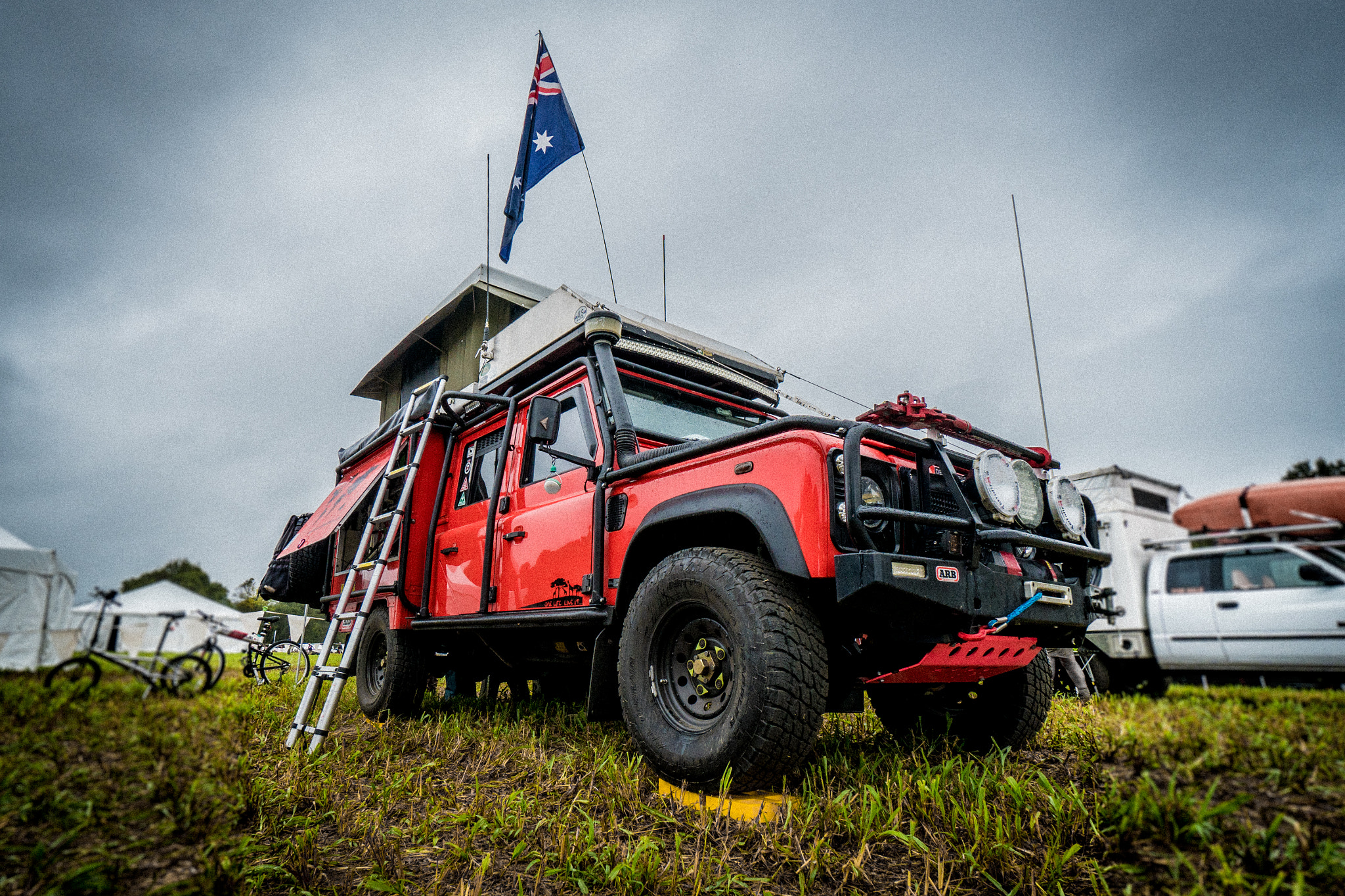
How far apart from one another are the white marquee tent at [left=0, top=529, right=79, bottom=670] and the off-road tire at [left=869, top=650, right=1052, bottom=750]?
3.11m

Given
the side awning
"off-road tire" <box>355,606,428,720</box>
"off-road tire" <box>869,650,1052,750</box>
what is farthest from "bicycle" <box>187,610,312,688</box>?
"off-road tire" <box>355,606,428,720</box>

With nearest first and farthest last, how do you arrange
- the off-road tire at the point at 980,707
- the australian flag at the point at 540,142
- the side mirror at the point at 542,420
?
the off-road tire at the point at 980,707 < the side mirror at the point at 542,420 < the australian flag at the point at 540,142

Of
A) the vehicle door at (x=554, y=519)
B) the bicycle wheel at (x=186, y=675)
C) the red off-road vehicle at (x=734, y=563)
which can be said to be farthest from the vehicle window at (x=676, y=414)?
the bicycle wheel at (x=186, y=675)

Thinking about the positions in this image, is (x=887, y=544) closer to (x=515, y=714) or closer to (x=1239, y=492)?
(x=1239, y=492)

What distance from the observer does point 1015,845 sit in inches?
67.6

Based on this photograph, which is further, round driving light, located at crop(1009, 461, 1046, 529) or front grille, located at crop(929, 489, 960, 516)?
front grille, located at crop(929, 489, 960, 516)

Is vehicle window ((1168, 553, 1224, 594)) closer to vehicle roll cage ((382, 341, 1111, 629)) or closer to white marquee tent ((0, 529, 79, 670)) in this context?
white marquee tent ((0, 529, 79, 670))

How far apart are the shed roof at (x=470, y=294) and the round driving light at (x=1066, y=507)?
11.1 meters

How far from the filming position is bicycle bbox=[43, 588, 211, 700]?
66cm

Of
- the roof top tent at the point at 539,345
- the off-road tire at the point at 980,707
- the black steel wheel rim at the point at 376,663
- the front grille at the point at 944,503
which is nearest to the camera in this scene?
the front grille at the point at 944,503

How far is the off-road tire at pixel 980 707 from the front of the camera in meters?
3.27

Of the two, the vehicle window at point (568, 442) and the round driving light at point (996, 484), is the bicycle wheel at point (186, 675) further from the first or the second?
the vehicle window at point (568, 442)

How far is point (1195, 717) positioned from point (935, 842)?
5.14 ft

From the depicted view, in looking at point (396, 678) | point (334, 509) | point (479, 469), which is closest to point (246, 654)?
point (479, 469)
